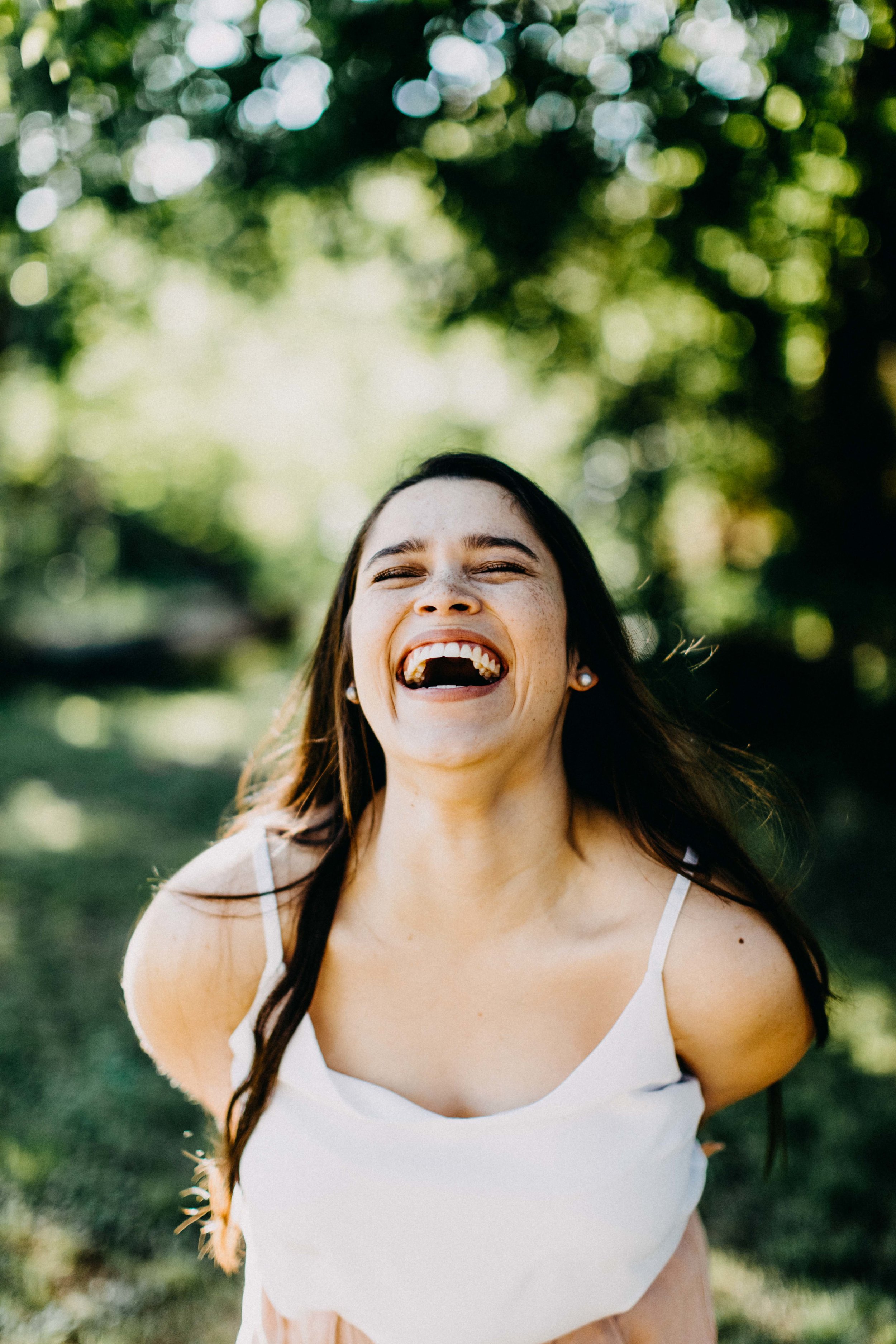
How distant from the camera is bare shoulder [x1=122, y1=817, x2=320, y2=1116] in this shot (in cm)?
193

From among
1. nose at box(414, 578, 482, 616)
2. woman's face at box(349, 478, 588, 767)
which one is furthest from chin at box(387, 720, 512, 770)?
nose at box(414, 578, 482, 616)

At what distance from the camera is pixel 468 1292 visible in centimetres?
171

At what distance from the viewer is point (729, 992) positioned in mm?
1826

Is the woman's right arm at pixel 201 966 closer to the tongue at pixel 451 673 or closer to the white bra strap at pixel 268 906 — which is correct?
the white bra strap at pixel 268 906

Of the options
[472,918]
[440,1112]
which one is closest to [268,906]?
[472,918]

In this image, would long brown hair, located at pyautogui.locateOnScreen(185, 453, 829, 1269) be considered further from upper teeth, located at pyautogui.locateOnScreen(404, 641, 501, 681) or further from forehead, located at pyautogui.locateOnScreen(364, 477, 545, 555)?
upper teeth, located at pyautogui.locateOnScreen(404, 641, 501, 681)

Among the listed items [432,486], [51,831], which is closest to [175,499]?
[51,831]

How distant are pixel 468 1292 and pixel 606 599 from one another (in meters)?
1.42

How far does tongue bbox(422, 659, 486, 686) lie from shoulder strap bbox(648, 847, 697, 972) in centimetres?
65

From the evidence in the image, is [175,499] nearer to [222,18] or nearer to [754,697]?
[754,697]

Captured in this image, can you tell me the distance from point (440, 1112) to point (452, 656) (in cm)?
91

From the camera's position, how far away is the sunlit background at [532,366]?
2.88 meters

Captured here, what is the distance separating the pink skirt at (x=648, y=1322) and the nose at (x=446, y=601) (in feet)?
4.58

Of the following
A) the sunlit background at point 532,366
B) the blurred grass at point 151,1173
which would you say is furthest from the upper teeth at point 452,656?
the blurred grass at point 151,1173
